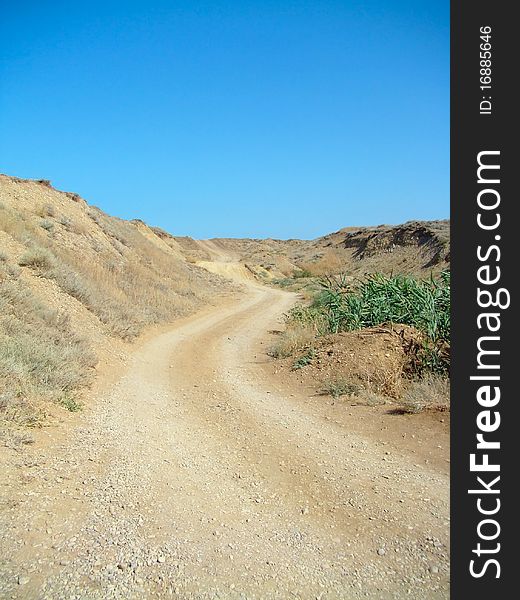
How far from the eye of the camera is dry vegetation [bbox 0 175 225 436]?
7066mm

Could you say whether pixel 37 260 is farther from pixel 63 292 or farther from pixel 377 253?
pixel 377 253

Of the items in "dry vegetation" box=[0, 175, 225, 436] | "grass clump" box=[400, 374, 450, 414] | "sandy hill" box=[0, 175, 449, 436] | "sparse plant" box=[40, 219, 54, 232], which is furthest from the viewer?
"sparse plant" box=[40, 219, 54, 232]

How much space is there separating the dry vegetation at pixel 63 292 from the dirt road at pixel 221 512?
103 centimetres

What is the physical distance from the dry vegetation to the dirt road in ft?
3.37

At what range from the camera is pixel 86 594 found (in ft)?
10.3

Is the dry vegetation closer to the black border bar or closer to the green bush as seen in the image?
the black border bar

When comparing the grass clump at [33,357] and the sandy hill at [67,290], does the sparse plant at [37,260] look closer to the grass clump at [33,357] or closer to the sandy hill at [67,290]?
the sandy hill at [67,290]

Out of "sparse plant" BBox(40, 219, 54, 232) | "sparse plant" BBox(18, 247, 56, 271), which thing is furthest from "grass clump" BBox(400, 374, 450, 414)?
"sparse plant" BBox(40, 219, 54, 232)

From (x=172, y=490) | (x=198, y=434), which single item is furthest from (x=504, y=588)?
(x=198, y=434)

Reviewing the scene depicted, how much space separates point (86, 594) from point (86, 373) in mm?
5779

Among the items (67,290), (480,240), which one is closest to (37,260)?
(67,290)

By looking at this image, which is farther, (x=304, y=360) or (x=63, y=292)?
(x=63, y=292)

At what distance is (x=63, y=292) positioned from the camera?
12930 mm

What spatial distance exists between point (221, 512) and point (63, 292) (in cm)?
1026
